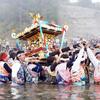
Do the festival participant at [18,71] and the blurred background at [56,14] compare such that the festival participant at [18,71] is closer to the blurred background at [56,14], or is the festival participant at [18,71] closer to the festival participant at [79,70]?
the festival participant at [79,70]

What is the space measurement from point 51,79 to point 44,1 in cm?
4460

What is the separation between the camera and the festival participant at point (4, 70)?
16.0 meters

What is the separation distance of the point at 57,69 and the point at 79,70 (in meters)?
0.84

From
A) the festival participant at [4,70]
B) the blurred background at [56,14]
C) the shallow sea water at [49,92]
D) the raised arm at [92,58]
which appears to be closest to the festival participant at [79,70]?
the raised arm at [92,58]

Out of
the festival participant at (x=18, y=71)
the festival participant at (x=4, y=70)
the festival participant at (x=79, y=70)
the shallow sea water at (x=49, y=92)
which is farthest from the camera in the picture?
the festival participant at (x=4, y=70)

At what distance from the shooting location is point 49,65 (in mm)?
16484

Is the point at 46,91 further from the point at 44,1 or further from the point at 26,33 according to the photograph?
the point at 44,1

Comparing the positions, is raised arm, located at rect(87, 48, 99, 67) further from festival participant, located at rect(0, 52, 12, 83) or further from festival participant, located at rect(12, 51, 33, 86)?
festival participant, located at rect(0, 52, 12, 83)

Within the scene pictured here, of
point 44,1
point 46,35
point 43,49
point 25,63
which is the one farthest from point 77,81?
point 44,1

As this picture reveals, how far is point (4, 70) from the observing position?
53.1 feet

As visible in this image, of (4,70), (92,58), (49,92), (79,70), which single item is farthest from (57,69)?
(49,92)

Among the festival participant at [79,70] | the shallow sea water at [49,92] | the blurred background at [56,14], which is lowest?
the shallow sea water at [49,92]

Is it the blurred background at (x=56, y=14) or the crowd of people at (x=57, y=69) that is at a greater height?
the blurred background at (x=56, y=14)

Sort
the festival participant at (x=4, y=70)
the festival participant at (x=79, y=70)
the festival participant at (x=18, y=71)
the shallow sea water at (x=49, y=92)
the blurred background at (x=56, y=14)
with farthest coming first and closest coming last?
the blurred background at (x=56, y=14), the festival participant at (x=4, y=70), the festival participant at (x=18, y=71), the festival participant at (x=79, y=70), the shallow sea water at (x=49, y=92)
